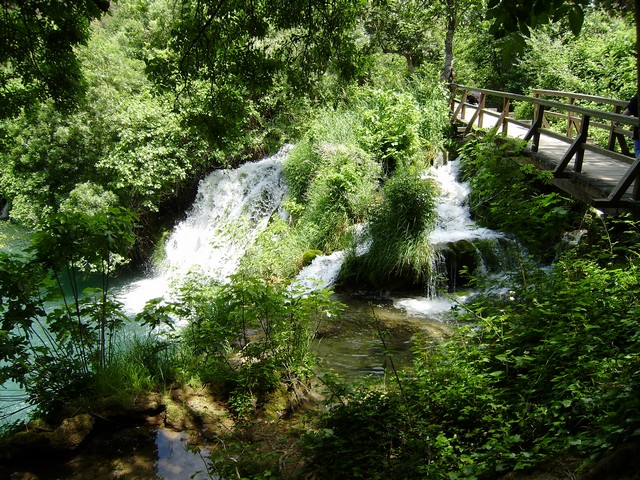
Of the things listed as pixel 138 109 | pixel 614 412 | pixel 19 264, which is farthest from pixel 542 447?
pixel 138 109

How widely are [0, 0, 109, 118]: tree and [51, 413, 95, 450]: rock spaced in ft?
14.0

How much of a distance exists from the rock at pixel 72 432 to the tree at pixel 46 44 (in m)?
4.26

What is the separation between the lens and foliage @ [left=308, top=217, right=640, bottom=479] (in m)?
2.79

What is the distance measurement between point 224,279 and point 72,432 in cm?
572

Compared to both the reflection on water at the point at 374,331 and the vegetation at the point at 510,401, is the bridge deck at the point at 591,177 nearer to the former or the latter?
the vegetation at the point at 510,401

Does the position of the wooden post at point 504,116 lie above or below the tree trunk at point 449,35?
below

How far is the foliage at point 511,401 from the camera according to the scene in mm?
2789

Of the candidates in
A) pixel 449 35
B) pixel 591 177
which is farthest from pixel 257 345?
pixel 449 35

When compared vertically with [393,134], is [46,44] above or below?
above

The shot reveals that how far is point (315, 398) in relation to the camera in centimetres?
516

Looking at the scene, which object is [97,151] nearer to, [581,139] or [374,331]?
[374,331]

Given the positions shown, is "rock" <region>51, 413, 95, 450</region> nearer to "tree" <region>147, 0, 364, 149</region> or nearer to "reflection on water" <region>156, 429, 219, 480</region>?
"reflection on water" <region>156, 429, 219, 480</region>

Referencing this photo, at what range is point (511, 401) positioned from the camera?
348 cm

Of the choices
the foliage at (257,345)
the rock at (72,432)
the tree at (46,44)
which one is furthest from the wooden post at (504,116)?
the rock at (72,432)
